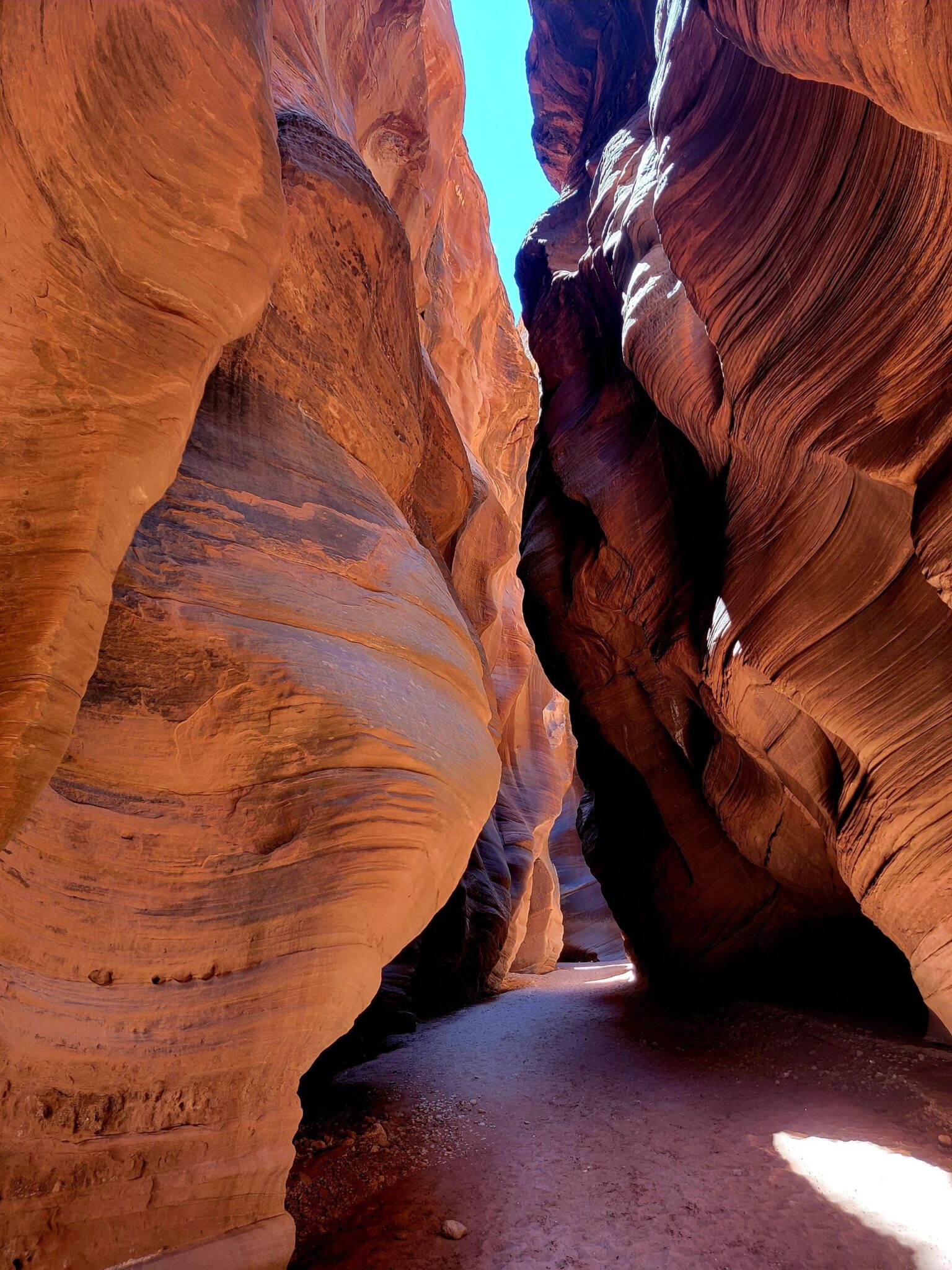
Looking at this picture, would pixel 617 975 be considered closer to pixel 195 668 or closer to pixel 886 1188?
pixel 886 1188

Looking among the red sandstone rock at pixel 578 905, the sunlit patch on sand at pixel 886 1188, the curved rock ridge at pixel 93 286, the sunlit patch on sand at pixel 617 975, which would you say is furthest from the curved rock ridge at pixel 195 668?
the red sandstone rock at pixel 578 905

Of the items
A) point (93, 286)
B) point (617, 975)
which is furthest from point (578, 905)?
point (93, 286)

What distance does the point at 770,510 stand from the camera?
6.71m

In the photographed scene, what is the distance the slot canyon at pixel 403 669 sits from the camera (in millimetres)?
2830

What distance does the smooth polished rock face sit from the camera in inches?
195

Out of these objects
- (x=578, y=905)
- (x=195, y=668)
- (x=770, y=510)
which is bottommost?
(x=578, y=905)

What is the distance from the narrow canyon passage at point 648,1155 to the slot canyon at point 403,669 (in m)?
0.04

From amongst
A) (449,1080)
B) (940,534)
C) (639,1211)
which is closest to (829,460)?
(940,534)

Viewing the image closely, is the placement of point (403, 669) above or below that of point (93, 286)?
below

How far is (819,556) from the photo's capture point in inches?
241

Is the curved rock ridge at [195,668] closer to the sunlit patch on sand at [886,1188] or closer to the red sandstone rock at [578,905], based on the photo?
the sunlit patch on sand at [886,1188]

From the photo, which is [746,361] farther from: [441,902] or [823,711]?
[441,902]

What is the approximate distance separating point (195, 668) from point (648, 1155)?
177 inches

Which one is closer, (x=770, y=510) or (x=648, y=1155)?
(x=648, y=1155)
